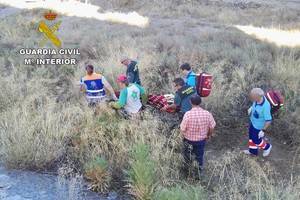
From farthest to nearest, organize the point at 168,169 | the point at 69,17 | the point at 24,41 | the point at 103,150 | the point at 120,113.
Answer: the point at 69,17
the point at 24,41
the point at 120,113
the point at 103,150
the point at 168,169

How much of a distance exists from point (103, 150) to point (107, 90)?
2146 mm

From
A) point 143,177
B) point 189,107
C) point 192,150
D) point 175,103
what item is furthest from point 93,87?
point 143,177

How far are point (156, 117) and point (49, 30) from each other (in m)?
10.7

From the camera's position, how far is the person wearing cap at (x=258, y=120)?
7852 mm

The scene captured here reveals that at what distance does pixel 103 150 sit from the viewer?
769cm

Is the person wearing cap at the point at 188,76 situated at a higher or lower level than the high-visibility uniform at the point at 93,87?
higher

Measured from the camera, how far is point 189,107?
8164 mm

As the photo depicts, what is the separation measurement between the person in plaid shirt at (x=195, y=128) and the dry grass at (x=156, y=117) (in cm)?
26

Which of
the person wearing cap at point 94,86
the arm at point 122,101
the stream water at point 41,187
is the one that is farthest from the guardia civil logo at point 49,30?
A: the stream water at point 41,187

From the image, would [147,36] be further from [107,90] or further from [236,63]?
[107,90]

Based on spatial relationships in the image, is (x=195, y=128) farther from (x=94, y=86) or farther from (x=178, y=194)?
(x=94, y=86)

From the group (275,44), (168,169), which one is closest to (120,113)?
(168,169)

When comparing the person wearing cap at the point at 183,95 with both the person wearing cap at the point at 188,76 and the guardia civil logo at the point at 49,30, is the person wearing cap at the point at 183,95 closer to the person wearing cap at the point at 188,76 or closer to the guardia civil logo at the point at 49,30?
the person wearing cap at the point at 188,76

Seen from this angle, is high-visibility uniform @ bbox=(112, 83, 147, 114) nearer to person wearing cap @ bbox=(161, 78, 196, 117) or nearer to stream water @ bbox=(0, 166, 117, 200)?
person wearing cap @ bbox=(161, 78, 196, 117)
